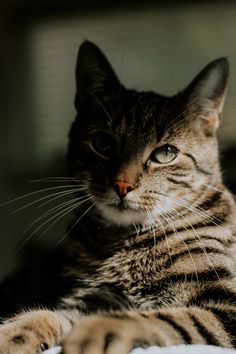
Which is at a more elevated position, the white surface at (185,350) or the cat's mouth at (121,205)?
the cat's mouth at (121,205)

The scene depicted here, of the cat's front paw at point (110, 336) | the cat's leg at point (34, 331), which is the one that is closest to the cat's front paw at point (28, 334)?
the cat's leg at point (34, 331)

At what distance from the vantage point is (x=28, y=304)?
51.2 inches

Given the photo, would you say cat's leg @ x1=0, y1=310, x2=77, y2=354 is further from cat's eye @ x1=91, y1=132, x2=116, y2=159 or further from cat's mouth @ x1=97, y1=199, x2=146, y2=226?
cat's eye @ x1=91, y1=132, x2=116, y2=159

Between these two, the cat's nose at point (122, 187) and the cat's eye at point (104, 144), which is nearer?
the cat's nose at point (122, 187)

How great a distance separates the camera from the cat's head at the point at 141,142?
3.75 ft

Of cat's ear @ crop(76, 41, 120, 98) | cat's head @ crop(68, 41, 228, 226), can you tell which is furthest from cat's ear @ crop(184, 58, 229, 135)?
cat's ear @ crop(76, 41, 120, 98)

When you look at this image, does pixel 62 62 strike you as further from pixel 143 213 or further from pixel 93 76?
pixel 143 213

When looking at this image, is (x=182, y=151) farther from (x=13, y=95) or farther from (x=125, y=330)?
(x=13, y=95)

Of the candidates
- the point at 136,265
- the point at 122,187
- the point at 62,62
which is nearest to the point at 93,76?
the point at 122,187

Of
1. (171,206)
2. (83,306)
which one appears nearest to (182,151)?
(171,206)

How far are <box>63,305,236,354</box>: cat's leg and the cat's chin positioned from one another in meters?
0.23

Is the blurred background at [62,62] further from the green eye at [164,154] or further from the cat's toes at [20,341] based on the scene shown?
the cat's toes at [20,341]

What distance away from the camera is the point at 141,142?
1.20 metres

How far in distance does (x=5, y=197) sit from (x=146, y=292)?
1248 millimetres
